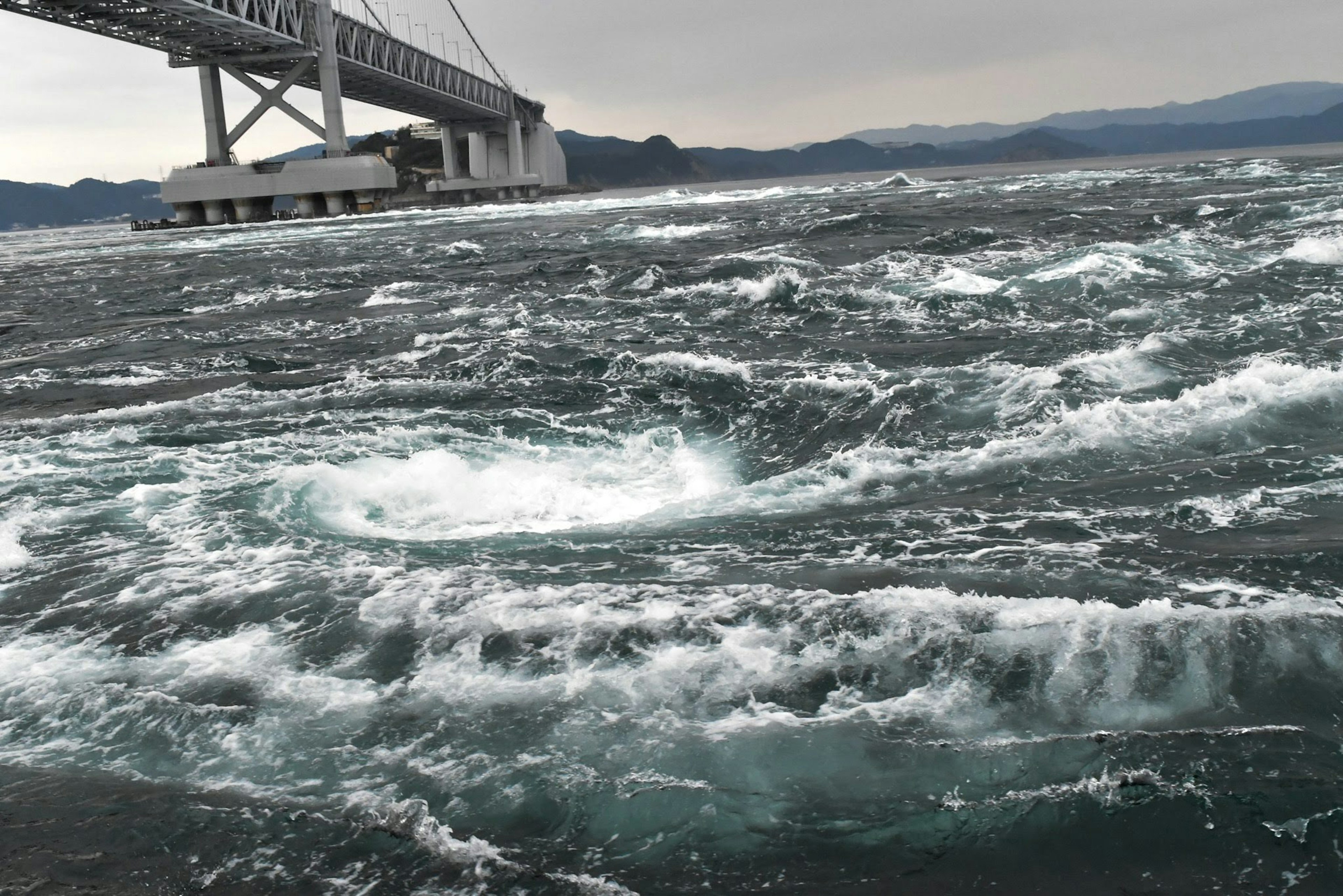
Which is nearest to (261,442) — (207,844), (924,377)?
(207,844)

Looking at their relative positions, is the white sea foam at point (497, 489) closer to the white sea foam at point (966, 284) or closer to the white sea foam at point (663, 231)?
the white sea foam at point (966, 284)

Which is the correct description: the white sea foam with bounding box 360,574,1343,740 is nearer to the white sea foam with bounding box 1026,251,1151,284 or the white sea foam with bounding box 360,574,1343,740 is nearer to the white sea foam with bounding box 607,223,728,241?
the white sea foam with bounding box 1026,251,1151,284

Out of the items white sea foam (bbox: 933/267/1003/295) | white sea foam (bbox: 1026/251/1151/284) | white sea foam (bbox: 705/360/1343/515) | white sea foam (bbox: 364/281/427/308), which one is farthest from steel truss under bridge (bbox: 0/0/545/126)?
white sea foam (bbox: 705/360/1343/515)

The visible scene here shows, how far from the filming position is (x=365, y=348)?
11883 millimetres

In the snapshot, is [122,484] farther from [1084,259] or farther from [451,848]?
[1084,259]

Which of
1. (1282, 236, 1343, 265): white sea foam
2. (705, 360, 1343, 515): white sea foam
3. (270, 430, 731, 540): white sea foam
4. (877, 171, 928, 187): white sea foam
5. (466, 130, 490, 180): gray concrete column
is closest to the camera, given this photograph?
(270, 430, 731, 540): white sea foam

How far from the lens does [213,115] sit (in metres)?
55.4

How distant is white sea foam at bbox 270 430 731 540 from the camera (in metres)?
5.93

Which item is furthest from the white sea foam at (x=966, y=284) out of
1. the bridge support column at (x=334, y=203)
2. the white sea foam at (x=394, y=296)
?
the bridge support column at (x=334, y=203)

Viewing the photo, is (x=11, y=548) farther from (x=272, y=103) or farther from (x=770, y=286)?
(x=272, y=103)

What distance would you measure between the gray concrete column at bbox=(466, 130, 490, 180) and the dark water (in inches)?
3125

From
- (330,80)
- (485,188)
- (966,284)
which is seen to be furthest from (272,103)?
(966,284)

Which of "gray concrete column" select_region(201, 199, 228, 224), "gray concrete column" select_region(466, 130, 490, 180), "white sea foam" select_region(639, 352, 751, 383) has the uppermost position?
"gray concrete column" select_region(466, 130, 490, 180)

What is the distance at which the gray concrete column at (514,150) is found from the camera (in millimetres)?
84750
